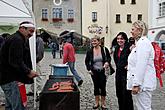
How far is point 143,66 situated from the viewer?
4.69 meters

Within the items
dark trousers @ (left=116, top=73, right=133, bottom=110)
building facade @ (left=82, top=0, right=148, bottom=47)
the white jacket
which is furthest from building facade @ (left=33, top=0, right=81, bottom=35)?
the white jacket

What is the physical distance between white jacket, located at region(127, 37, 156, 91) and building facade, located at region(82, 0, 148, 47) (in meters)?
44.1

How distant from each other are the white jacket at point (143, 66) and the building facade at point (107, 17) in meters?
44.1

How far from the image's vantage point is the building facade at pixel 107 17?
161 feet

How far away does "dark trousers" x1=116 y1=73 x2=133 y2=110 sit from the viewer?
6.27m

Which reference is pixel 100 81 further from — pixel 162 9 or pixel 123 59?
pixel 162 9

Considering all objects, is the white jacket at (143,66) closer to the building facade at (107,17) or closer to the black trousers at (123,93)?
the black trousers at (123,93)

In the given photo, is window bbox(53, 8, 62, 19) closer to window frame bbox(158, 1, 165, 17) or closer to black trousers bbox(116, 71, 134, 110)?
window frame bbox(158, 1, 165, 17)

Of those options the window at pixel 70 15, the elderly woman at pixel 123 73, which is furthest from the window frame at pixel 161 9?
the elderly woman at pixel 123 73

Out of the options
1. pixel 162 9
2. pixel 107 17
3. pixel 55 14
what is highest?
pixel 55 14

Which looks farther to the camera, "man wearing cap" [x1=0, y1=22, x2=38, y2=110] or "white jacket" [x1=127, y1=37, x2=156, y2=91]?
"man wearing cap" [x1=0, y1=22, x2=38, y2=110]

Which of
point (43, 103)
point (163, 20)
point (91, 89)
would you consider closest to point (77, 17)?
point (163, 20)

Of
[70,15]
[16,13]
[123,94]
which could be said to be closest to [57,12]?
[70,15]

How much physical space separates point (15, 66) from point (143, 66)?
1815mm
